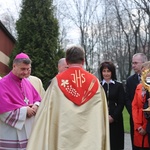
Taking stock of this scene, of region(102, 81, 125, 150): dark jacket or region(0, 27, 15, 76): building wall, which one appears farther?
region(0, 27, 15, 76): building wall

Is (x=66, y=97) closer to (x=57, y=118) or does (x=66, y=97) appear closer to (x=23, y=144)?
(x=57, y=118)

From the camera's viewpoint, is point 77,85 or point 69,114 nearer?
point 69,114

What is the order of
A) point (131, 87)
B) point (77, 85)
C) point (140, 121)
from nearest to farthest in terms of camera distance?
point (77, 85)
point (140, 121)
point (131, 87)

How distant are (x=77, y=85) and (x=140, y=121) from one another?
1771 millimetres

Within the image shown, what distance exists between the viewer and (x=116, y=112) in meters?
5.98

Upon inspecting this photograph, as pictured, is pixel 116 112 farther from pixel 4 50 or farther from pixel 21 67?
pixel 4 50

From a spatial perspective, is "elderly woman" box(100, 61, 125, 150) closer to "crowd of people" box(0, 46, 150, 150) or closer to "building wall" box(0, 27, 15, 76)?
"crowd of people" box(0, 46, 150, 150)

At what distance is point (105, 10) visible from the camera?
42000mm

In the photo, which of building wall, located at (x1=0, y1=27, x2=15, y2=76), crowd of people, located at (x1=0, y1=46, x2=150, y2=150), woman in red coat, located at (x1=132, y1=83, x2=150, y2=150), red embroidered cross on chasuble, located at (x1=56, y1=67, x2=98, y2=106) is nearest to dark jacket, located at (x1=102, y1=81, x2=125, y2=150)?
woman in red coat, located at (x1=132, y1=83, x2=150, y2=150)

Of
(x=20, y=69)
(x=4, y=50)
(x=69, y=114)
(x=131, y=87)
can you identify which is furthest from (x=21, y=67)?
(x=4, y=50)

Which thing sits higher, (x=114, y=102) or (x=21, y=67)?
(x=21, y=67)

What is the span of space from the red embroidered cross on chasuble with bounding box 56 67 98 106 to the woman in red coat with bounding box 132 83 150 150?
57.2 inches

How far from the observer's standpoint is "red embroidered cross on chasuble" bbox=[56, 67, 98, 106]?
3.90 meters

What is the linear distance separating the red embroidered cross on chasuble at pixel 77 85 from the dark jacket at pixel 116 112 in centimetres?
208
